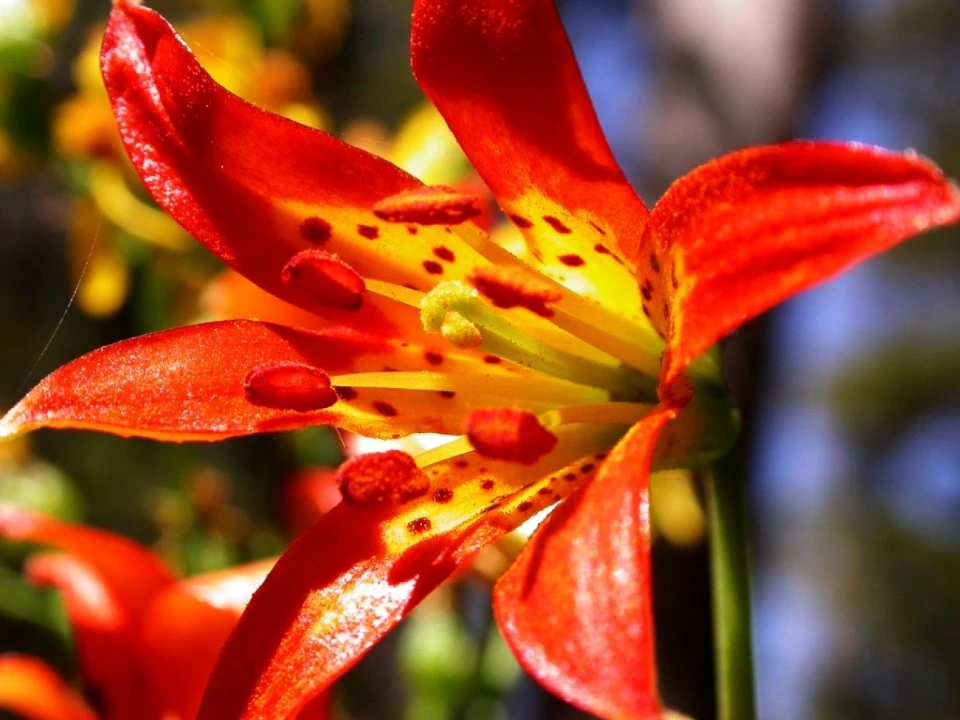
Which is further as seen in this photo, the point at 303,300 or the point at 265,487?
the point at 265,487

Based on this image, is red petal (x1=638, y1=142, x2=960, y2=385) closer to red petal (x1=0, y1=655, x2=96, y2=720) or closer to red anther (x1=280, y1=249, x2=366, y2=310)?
red anther (x1=280, y1=249, x2=366, y2=310)

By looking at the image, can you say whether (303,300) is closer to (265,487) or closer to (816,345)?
(265,487)

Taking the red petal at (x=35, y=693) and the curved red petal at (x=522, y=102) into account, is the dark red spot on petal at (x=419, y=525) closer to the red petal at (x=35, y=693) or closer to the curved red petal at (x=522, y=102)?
the curved red petal at (x=522, y=102)

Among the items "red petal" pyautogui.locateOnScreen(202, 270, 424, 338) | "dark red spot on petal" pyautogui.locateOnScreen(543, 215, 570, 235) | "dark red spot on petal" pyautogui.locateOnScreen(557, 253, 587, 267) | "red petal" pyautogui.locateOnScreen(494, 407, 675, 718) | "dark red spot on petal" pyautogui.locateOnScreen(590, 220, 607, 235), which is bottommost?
"red petal" pyautogui.locateOnScreen(202, 270, 424, 338)

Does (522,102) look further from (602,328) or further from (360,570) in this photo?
(360,570)

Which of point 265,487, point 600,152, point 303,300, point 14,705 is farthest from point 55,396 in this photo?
point 265,487

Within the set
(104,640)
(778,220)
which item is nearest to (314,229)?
(778,220)

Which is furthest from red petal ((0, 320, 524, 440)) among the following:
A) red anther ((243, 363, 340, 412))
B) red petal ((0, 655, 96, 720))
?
red petal ((0, 655, 96, 720))
